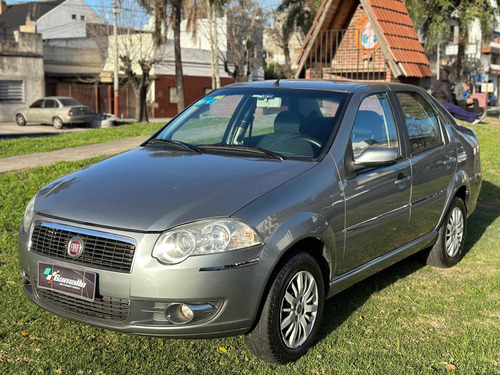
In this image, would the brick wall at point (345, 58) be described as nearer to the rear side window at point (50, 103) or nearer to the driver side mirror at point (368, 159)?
the driver side mirror at point (368, 159)

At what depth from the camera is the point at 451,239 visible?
5789 mm

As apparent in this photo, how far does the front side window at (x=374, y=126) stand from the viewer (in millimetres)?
4504

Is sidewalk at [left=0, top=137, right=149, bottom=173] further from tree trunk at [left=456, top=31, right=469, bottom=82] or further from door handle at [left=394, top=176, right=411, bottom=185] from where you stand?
tree trunk at [left=456, top=31, right=469, bottom=82]

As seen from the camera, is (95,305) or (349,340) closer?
(95,305)

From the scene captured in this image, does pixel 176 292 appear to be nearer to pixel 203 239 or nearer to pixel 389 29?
pixel 203 239

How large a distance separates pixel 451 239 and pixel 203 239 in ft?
10.7

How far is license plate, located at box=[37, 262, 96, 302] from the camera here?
11.2 feet

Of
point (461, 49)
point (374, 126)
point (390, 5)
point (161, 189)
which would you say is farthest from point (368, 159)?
point (461, 49)

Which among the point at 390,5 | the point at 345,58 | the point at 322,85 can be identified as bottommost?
the point at 322,85

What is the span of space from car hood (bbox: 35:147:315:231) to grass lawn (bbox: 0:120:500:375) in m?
0.87

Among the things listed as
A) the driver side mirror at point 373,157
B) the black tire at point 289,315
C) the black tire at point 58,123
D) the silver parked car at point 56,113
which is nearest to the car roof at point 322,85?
the driver side mirror at point 373,157

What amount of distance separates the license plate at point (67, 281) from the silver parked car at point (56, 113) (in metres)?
27.5

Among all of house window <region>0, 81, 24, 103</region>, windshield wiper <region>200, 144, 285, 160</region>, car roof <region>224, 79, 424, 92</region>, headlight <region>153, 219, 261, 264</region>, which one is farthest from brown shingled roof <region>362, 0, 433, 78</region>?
house window <region>0, 81, 24, 103</region>

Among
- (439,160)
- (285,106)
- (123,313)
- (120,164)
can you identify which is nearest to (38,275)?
(123,313)
